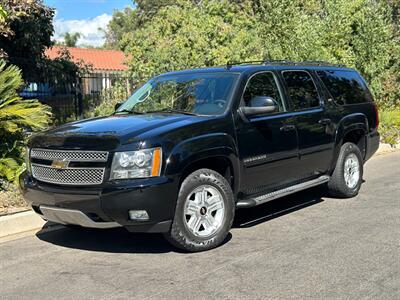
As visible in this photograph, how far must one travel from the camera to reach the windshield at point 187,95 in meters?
6.03

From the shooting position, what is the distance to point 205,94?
6188mm

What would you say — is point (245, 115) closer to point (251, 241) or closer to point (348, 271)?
point (251, 241)

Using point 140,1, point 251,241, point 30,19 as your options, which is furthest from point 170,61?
point 140,1

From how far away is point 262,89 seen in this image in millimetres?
6449

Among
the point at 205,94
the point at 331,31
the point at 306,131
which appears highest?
the point at 331,31

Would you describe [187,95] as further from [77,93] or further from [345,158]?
[77,93]

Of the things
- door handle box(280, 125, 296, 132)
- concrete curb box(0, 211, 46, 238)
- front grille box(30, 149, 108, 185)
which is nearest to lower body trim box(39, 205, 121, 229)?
front grille box(30, 149, 108, 185)

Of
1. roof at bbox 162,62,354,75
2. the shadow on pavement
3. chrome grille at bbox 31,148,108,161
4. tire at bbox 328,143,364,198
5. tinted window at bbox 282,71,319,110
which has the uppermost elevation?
roof at bbox 162,62,354,75

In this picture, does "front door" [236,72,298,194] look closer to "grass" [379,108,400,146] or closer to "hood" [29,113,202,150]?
"hood" [29,113,202,150]

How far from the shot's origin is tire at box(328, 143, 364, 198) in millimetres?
7594

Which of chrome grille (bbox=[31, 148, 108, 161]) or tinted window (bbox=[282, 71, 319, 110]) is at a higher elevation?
tinted window (bbox=[282, 71, 319, 110])

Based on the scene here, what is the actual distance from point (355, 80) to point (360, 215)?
2.37 meters

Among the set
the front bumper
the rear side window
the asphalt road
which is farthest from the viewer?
the rear side window

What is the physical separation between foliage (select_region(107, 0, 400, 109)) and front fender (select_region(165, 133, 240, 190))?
7.72 m
